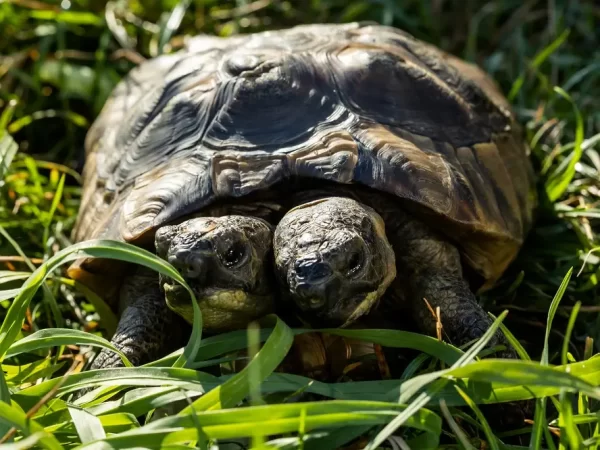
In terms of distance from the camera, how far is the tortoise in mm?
2369

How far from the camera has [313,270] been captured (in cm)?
222

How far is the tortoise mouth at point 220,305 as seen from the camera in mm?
2342

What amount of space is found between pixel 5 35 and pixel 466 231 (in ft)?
12.5

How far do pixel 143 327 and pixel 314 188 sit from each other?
0.79 metres

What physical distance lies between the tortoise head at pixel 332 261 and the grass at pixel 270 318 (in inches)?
4.2

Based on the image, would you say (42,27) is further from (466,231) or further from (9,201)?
(466,231)

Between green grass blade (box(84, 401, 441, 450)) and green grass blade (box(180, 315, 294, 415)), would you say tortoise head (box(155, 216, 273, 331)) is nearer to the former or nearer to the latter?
green grass blade (box(180, 315, 294, 415))

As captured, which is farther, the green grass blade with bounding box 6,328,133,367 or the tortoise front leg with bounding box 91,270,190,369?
the tortoise front leg with bounding box 91,270,190,369

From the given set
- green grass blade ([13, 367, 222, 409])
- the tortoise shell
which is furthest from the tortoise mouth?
the tortoise shell

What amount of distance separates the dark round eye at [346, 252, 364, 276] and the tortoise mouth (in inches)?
13.3

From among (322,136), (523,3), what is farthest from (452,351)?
(523,3)

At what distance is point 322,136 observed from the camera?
2787 millimetres

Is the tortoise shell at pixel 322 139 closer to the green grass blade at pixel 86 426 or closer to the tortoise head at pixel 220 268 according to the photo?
the tortoise head at pixel 220 268

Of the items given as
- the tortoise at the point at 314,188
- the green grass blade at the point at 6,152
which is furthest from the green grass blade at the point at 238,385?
the green grass blade at the point at 6,152
